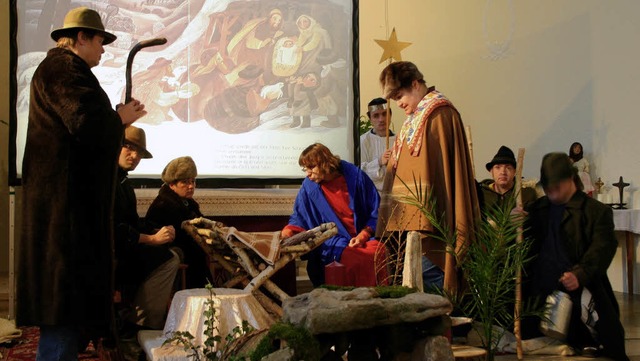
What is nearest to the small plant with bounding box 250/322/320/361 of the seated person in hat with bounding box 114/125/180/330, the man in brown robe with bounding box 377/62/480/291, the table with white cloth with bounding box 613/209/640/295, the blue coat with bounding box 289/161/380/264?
the man in brown robe with bounding box 377/62/480/291

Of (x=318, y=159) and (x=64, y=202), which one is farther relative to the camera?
(x=318, y=159)

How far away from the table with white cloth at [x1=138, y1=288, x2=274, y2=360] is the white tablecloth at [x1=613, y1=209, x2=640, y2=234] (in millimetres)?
5159

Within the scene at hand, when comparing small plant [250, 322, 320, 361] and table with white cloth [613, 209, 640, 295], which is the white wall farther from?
small plant [250, 322, 320, 361]

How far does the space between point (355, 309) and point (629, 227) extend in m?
5.95

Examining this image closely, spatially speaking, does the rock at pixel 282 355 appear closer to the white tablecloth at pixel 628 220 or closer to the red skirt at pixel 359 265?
the red skirt at pixel 359 265

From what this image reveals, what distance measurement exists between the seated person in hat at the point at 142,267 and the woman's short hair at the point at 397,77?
1631mm

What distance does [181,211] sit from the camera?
5297 millimetres

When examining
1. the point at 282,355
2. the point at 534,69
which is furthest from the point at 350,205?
the point at 534,69

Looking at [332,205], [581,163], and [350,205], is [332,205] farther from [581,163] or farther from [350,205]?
[581,163]

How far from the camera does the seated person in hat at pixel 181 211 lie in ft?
17.3

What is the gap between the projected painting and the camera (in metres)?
6.47

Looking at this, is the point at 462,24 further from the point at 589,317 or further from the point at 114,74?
the point at 589,317

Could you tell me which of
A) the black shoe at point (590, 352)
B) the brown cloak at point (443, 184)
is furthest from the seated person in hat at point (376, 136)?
the brown cloak at point (443, 184)

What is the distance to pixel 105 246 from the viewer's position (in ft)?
11.0
